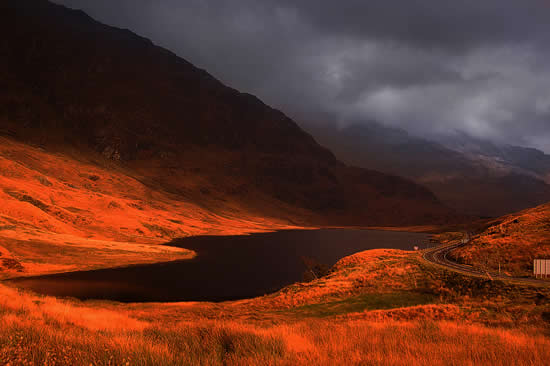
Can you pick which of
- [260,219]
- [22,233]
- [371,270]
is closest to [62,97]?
[260,219]

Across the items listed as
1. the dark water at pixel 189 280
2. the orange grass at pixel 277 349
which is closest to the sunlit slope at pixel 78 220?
the dark water at pixel 189 280

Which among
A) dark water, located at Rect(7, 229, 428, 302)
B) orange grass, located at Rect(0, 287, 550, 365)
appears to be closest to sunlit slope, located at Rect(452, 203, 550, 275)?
dark water, located at Rect(7, 229, 428, 302)

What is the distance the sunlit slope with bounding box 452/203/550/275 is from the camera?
81.8ft

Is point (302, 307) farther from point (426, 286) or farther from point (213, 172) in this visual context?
point (213, 172)

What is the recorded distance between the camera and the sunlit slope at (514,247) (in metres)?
24.9

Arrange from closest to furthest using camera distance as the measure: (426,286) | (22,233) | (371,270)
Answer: (426,286), (371,270), (22,233)

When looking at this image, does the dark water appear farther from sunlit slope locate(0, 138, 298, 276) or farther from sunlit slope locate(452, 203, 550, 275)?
sunlit slope locate(452, 203, 550, 275)

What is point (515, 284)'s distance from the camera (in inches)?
712

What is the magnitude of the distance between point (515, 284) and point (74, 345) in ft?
73.4

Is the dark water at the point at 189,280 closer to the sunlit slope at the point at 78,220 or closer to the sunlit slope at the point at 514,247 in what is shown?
the sunlit slope at the point at 78,220

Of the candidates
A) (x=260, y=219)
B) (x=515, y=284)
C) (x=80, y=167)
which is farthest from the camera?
(x=260, y=219)

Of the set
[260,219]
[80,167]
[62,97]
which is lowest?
[260,219]

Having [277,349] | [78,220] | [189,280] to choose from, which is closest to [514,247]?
[277,349]

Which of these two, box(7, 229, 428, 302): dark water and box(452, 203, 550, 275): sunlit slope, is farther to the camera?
box(7, 229, 428, 302): dark water
